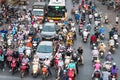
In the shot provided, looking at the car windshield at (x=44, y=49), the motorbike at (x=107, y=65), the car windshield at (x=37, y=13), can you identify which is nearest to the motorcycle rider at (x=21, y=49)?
the car windshield at (x=44, y=49)

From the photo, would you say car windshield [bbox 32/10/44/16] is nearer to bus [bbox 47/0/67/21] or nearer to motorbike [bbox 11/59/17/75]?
bus [bbox 47/0/67/21]

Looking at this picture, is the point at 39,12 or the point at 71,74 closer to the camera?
the point at 71,74

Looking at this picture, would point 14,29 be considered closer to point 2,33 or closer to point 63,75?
point 2,33

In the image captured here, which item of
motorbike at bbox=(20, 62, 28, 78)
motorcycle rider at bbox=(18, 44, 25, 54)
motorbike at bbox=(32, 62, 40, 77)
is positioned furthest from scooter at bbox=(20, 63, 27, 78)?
motorcycle rider at bbox=(18, 44, 25, 54)

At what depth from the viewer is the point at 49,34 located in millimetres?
37562

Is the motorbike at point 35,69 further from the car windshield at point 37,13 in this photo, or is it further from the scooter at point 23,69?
the car windshield at point 37,13

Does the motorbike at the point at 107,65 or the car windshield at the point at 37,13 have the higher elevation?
the car windshield at the point at 37,13

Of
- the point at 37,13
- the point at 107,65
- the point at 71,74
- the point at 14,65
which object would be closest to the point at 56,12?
the point at 37,13

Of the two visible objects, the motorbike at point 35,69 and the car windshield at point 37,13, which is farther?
the car windshield at point 37,13

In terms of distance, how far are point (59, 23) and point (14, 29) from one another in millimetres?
6967

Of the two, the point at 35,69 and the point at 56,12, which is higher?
the point at 56,12

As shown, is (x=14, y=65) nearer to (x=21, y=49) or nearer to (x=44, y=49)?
(x=21, y=49)

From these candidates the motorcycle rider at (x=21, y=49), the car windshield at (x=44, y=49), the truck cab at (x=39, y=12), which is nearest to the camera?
the motorcycle rider at (x=21, y=49)

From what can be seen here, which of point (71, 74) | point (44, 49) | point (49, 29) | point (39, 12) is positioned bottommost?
point (71, 74)
